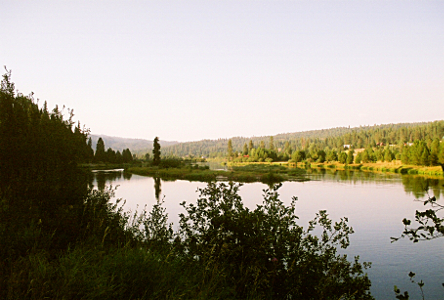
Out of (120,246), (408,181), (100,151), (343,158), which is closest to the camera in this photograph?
(120,246)

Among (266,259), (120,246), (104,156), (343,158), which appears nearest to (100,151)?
(104,156)

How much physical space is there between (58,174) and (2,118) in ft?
5.92

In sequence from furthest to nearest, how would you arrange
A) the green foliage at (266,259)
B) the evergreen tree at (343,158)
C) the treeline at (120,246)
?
the evergreen tree at (343,158) < the green foliage at (266,259) < the treeline at (120,246)

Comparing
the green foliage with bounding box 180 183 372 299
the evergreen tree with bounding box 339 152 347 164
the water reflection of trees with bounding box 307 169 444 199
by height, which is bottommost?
the water reflection of trees with bounding box 307 169 444 199

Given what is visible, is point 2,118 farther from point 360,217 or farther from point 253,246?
point 360,217

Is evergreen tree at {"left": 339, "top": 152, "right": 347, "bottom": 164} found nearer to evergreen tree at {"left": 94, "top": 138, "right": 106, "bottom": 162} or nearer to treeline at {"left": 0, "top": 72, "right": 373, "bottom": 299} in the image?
evergreen tree at {"left": 94, "top": 138, "right": 106, "bottom": 162}

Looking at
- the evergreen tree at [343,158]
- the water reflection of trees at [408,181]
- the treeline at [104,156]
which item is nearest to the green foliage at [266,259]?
the water reflection of trees at [408,181]

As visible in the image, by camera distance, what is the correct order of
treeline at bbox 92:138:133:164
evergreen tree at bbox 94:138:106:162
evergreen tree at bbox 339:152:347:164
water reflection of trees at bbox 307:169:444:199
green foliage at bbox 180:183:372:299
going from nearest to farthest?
green foliage at bbox 180:183:372:299 < water reflection of trees at bbox 307:169:444:199 < treeline at bbox 92:138:133:164 < evergreen tree at bbox 94:138:106:162 < evergreen tree at bbox 339:152:347:164

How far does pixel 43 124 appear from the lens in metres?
8.09

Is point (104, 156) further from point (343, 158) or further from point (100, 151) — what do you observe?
point (343, 158)

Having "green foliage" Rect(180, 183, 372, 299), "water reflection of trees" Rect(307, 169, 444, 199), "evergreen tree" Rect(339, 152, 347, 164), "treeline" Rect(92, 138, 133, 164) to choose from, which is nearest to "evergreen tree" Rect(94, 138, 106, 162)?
"treeline" Rect(92, 138, 133, 164)

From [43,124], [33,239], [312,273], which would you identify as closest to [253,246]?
[312,273]

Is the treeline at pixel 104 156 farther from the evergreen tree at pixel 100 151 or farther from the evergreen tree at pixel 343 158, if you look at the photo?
the evergreen tree at pixel 343 158

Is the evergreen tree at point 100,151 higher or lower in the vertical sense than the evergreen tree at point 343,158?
higher
